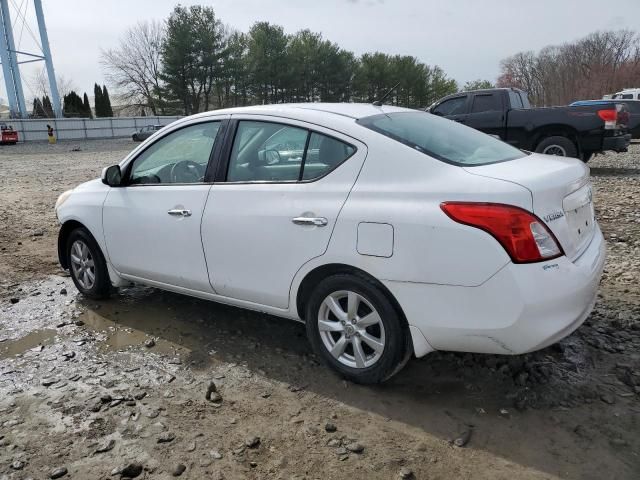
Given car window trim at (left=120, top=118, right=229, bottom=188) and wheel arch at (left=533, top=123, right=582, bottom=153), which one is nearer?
car window trim at (left=120, top=118, right=229, bottom=188)

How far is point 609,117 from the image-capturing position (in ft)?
33.2

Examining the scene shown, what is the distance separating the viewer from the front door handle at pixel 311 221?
305cm

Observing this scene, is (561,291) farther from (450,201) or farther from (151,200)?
(151,200)

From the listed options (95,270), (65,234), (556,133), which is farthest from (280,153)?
(556,133)

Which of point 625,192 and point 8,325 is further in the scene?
point 625,192

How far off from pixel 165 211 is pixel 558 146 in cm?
896

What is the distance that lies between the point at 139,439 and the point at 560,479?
207 centimetres

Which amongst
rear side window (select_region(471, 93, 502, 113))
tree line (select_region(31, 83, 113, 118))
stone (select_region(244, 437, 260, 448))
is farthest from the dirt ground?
tree line (select_region(31, 83, 113, 118))

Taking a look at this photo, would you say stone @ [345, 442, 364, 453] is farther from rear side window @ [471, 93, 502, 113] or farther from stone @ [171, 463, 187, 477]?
rear side window @ [471, 93, 502, 113]

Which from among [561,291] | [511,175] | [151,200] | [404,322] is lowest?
[404,322]

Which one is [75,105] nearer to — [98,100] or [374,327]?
[98,100]

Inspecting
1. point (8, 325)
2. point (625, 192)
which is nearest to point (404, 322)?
point (8, 325)

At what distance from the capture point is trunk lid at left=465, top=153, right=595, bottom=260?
2688 millimetres

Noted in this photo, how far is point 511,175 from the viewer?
280 cm
